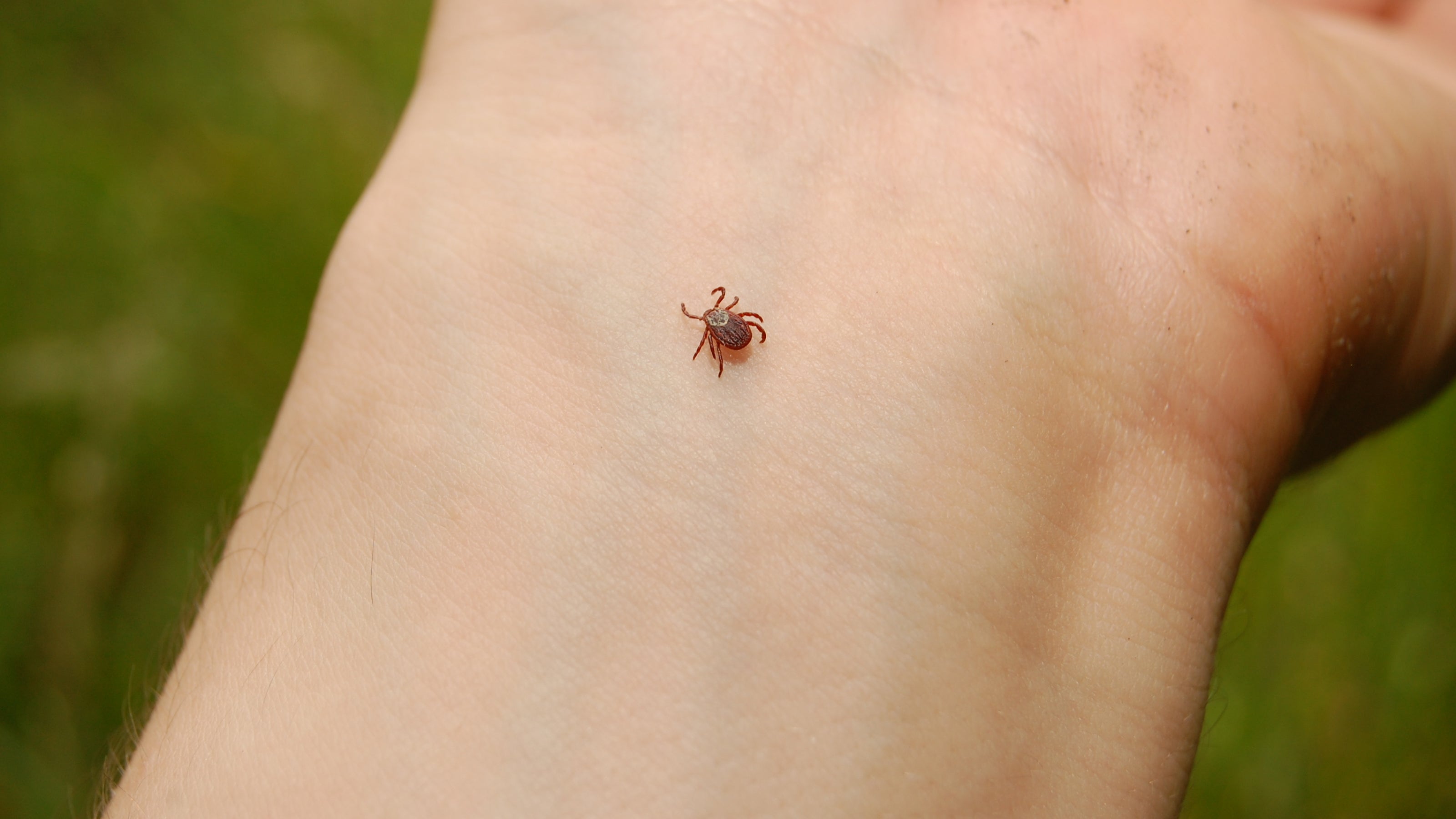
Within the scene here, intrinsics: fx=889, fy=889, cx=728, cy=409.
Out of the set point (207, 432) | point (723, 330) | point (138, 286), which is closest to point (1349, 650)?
point (723, 330)

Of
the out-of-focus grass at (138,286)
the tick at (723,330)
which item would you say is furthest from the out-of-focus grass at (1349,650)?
the out-of-focus grass at (138,286)

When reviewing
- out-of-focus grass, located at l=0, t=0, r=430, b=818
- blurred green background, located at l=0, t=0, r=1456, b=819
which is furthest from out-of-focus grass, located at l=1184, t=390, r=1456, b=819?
out-of-focus grass, located at l=0, t=0, r=430, b=818

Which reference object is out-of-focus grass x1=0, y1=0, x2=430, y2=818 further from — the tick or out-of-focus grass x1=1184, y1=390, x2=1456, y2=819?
out-of-focus grass x1=1184, y1=390, x2=1456, y2=819

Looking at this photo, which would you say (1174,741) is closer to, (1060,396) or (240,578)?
(1060,396)

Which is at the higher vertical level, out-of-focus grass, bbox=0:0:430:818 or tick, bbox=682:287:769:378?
tick, bbox=682:287:769:378

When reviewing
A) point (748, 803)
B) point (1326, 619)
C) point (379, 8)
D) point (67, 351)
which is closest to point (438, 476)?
point (748, 803)

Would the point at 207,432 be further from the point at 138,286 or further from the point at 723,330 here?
the point at 723,330

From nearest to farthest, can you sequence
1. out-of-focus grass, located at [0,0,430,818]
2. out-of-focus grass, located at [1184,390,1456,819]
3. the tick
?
the tick
out-of-focus grass, located at [1184,390,1456,819]
out-of-focus grass, located at [0,0,430,818]
